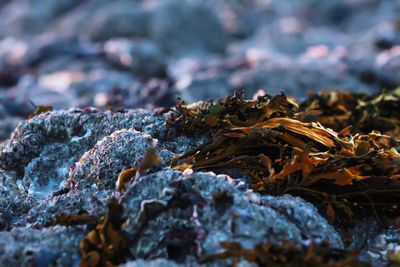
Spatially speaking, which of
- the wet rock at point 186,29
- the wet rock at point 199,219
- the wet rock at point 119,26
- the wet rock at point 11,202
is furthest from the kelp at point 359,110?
the wet rock at point 119,26

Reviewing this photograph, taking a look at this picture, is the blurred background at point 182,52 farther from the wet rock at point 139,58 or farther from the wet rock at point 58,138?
the wet rock at point 58,138

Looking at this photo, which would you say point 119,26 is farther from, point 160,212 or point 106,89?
point 160,212

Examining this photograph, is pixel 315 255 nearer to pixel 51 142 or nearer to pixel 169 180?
pixel 169 180

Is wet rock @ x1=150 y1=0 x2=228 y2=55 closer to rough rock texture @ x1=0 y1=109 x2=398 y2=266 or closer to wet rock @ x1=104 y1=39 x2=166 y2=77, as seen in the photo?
wet rock @ x1=104 y1=39 x2=166 y2=77

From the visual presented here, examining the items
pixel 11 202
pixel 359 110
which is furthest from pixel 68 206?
pixel 359 110

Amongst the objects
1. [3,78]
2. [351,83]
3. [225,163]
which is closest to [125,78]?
[3,78]
